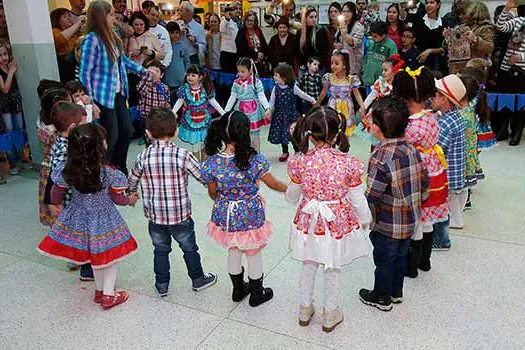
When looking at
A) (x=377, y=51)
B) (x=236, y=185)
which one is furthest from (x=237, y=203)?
(x=377, y=51)

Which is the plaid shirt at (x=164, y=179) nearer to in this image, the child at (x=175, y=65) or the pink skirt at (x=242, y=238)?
the pink skirt at (x=242, y=238)

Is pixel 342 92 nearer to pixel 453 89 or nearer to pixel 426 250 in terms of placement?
pixel 453 89

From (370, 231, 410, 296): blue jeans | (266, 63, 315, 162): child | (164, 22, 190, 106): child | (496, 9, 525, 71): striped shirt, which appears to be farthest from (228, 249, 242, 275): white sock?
(496, 9, 525, 71): striped shirt

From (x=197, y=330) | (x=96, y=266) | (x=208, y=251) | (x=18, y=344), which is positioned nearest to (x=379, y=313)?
(x=197, y=330)

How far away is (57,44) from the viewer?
532 centimetres

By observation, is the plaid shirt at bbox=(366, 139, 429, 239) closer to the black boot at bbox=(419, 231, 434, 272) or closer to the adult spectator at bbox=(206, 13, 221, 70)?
the black boot at bbox=(419, 231, 434, 272)

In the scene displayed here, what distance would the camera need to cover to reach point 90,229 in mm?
2572

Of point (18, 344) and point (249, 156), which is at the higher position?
point (249, 156)

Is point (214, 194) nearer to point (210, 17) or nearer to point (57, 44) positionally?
point (57, 44)

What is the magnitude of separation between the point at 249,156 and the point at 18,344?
1477 mm

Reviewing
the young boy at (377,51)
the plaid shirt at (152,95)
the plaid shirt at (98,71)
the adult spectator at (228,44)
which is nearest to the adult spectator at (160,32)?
the plaid shirt at (152,95)

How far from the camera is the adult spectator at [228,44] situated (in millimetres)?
7023

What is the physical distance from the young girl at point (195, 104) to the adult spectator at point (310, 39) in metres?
1.98

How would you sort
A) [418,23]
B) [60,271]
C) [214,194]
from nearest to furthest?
[214,194] < [60,271] < [418,23]
